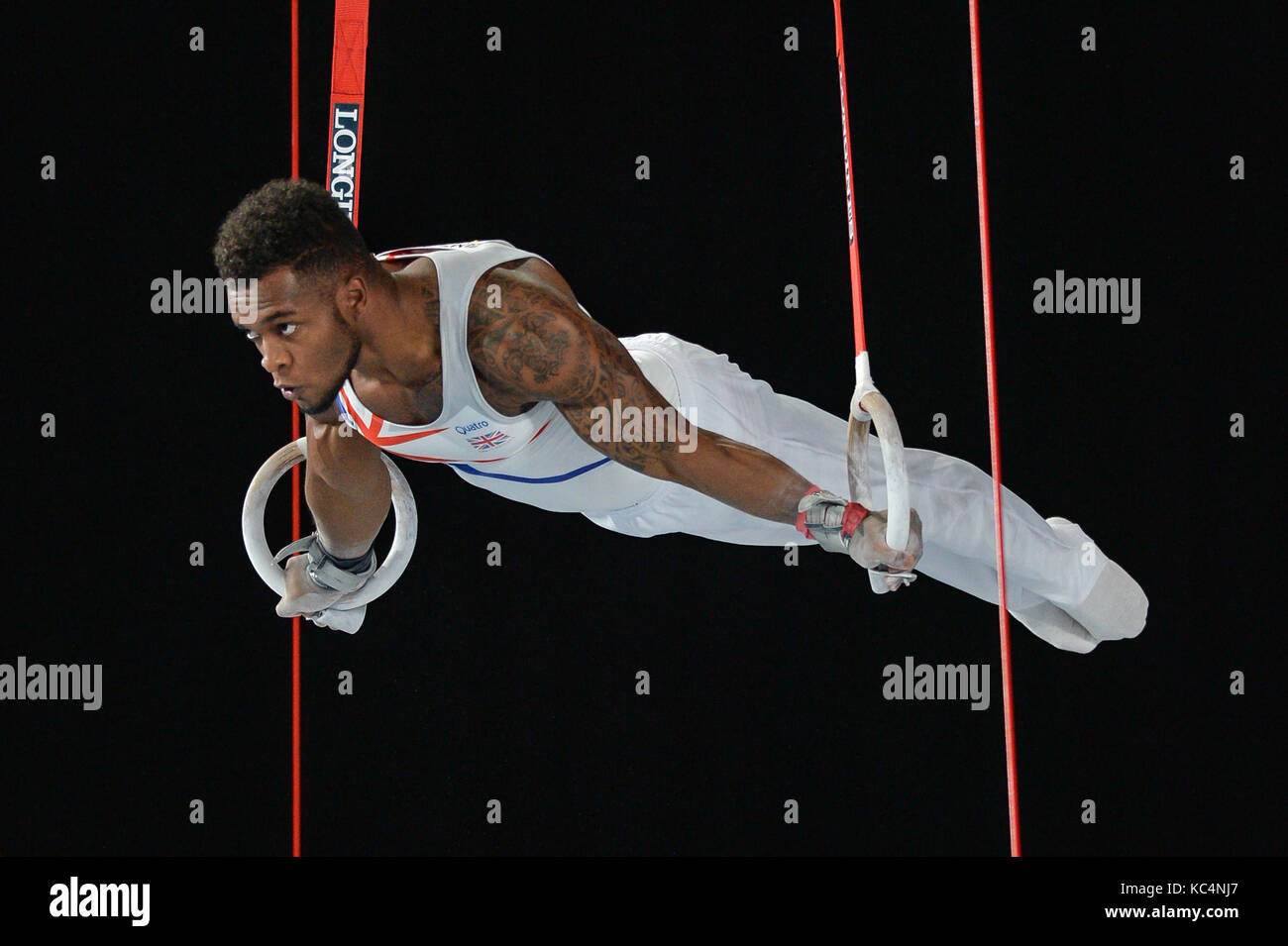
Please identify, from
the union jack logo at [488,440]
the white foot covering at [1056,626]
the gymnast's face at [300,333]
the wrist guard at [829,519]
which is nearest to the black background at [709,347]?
the white foot covering at [1056,626]

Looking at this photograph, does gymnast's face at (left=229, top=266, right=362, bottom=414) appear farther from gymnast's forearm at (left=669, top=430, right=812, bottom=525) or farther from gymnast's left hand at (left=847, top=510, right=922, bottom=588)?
gymnast's left hand at (left=847, top=510, right=922, bottom=588)

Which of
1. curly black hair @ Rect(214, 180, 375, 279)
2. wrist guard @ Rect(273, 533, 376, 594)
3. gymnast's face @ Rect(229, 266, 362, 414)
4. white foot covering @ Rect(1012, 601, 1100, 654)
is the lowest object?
white foot covering @ Rect(1012, 601, 1100, 654)

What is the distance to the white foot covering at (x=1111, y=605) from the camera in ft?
12.1

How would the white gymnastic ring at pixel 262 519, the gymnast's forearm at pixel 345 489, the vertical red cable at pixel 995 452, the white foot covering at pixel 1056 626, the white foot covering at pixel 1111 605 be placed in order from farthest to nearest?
the white foot covering at pixel 1056 626
the white foot covering at pixel 1111 605
the white gymnastic ring at pixel 262 519
the gymnast's forearm at pixel 345 489
the vertical red cable at pixel 995 452

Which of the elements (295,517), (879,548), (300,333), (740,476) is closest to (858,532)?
(879,548)

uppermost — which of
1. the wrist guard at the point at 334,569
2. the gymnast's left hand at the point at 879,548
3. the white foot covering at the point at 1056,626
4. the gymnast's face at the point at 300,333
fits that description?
the gymnast's face at the point at 300,333

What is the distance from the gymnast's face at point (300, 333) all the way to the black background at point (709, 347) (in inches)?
51.5

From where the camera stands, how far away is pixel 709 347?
173 inches

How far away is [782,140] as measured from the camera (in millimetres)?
4254

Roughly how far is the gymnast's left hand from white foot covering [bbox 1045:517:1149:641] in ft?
3.00

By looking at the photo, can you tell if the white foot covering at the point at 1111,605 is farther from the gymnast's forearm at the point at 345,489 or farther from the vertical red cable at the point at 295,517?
the vertical red cable at the point at 295,517

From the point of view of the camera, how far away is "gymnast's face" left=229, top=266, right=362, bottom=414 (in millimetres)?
2824

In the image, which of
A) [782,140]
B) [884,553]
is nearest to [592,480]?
[884,553]

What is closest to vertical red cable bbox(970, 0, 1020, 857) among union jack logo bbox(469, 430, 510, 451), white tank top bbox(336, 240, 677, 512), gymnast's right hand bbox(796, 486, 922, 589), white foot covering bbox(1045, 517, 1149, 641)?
gymnast's right hand bbox(796, 486, 922, 589)
